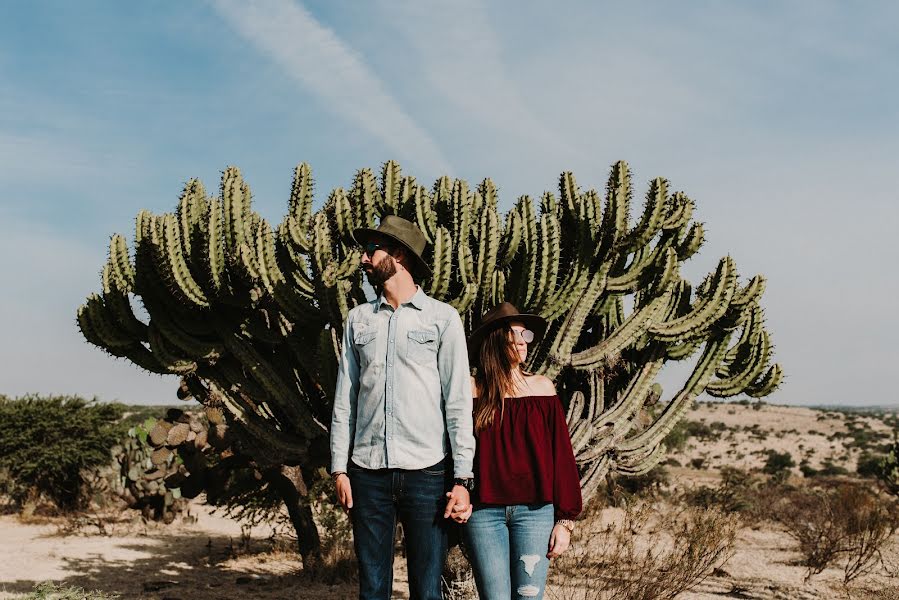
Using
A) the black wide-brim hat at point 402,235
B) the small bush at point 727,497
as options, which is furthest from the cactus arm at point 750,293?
the small bush at point 727,497

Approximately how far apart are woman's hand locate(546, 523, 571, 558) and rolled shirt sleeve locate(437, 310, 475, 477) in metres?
0.51

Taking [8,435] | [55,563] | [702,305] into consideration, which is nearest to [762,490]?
[702,305]

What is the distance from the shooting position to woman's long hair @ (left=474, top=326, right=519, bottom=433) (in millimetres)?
3611

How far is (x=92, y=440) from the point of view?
18828 mm

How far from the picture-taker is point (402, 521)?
3.38 m

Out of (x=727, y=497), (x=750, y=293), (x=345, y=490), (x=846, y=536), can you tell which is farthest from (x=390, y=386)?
(x=727, y=497)

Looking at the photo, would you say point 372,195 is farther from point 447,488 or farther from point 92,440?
point 92,440

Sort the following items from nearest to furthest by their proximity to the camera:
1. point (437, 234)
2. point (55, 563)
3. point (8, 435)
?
point (437, 234) → point (55, 563) → point (8, 435)

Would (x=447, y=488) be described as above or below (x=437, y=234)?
below

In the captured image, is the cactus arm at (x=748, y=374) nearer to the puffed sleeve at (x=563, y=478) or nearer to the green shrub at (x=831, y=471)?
the puffed sleeve at (x=563, y=478)

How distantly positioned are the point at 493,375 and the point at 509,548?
2.42 ft

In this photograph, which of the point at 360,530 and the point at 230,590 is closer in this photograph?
the point at 360,530

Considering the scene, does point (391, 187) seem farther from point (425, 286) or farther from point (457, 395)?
point (457, 395)

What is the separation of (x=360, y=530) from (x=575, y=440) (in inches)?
143
